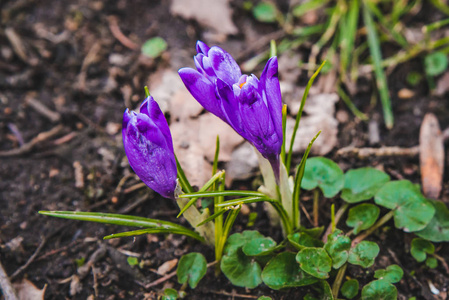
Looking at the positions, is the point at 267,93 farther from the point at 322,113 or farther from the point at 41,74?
the point at 41,74

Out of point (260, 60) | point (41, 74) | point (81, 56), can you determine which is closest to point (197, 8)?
point (260, 60)

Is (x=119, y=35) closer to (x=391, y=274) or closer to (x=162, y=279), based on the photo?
(x=162, y=279)

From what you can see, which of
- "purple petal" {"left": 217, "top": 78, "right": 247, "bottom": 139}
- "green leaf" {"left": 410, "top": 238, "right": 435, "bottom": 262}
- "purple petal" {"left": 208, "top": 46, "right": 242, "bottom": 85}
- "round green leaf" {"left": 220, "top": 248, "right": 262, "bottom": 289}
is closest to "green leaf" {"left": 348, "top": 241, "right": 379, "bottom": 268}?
"green leaf" {"left": 410, "top": 238, "right": 435, "bottom": 262}

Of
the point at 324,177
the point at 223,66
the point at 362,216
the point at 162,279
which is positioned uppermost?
the point at 223,66

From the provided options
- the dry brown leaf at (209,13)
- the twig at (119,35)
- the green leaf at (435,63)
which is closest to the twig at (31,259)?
the twig at (119,35)

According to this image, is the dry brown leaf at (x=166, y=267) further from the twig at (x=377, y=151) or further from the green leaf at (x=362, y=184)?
the twig at (x=377, y=151)

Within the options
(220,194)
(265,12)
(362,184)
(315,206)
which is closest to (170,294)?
(220,194)
